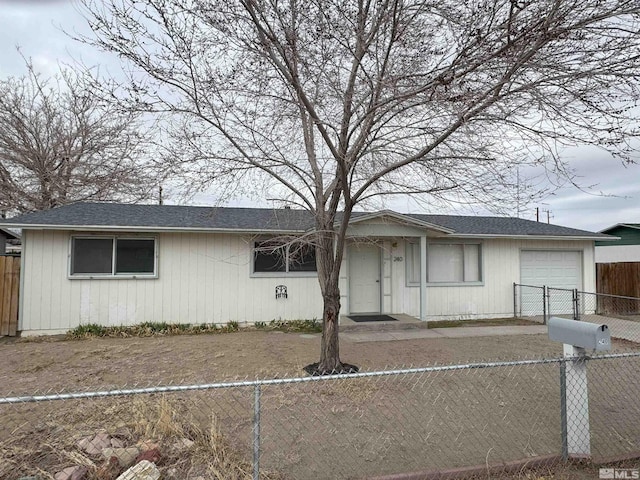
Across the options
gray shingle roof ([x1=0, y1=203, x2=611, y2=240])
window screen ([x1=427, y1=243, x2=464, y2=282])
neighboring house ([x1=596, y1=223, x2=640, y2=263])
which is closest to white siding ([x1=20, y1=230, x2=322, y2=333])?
gray shingle roof ([x1=0, y1=203, x2=611, y2=240])

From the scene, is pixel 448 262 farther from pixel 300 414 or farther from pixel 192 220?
pixel 300 414

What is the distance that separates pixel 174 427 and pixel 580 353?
12.0 ft

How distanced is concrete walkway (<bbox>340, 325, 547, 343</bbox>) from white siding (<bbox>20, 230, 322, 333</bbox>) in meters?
2.05

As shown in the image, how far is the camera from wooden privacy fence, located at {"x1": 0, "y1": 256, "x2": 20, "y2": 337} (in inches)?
350

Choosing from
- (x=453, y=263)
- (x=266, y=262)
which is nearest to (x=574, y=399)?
(x=266, y=262)

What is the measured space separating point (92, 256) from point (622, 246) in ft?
84.8

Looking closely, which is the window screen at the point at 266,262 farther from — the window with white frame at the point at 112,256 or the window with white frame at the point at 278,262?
the window with white frame at the point at 112,256

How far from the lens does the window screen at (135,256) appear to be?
9.55 metres

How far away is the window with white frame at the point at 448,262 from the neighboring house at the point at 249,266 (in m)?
0.03

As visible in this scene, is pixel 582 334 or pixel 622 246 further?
pixel 622 246

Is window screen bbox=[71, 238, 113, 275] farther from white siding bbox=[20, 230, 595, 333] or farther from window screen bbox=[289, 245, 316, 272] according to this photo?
window screen bbox=[289, 245, 316, 272]

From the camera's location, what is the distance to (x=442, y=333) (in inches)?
367

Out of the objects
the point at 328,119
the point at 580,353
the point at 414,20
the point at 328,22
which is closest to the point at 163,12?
the point at 328,22

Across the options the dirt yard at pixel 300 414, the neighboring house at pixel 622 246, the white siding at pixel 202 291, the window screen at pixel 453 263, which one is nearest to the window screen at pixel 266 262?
the white siding at pixel 202 291
